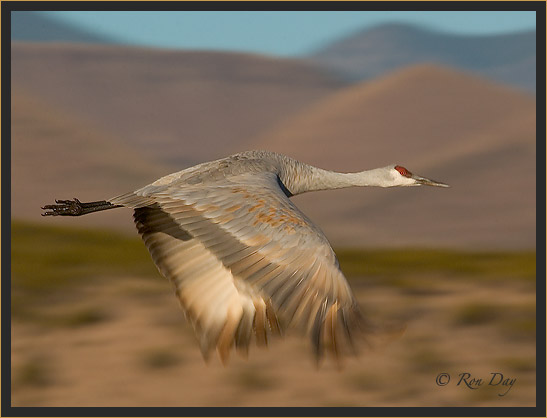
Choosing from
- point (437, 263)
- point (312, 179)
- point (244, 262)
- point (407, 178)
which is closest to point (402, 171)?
point (407, 178)

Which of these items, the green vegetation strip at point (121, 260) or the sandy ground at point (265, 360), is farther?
the green vegetation strip at point (121, 260)

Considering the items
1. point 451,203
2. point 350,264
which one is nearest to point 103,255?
point 350,264

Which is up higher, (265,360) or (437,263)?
(437,263)

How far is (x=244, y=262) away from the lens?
694cm

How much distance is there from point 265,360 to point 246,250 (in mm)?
4441

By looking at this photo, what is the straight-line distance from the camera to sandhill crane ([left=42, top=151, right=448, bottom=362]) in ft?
21.6

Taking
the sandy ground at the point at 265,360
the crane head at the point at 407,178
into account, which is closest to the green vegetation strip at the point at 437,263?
the sandy ground at the point at 265,360

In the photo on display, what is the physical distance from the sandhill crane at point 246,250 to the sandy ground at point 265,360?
2.03m

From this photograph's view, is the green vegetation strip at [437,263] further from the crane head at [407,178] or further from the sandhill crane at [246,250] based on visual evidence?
the sandhill crane at [246,250]

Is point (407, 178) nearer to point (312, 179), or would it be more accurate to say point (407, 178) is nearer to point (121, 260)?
point (312, 179)

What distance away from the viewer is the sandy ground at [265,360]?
10555mm

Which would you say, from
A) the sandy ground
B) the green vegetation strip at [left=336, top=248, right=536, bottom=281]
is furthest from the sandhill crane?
the green vegetation strip at [left=336, top=248, right=536, bottom=281]

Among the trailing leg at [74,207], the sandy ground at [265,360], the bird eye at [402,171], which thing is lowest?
the sandy ground at [265,360]

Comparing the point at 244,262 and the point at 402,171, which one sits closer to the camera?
the point at 244,262
